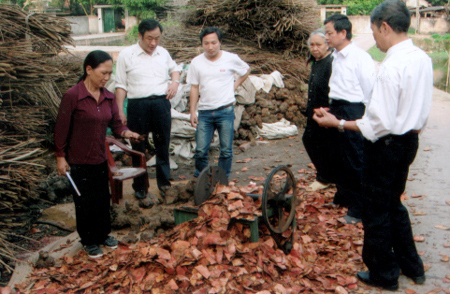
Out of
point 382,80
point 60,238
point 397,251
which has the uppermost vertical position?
point 382,80

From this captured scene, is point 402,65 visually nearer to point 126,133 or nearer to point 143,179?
point 126,133

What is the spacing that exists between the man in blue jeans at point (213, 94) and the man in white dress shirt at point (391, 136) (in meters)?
2.25

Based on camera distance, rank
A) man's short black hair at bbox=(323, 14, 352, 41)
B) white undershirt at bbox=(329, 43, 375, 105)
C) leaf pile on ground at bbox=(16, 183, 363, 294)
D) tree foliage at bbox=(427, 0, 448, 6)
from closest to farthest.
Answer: leaf pile on ground at bbox=(16, 183, 363, 294)
white undershirt at bbox=(329, 43, 375, 105)
man's short black hair at bbox=(323, 14, 352, 41)
tree foliage at bbox=(427, 0, 448, 6)

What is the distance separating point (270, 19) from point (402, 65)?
25.8 feet

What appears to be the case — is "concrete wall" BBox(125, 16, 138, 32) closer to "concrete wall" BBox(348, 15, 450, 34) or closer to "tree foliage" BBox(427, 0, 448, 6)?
"concrete wall" BBox(348, 15, 450, 34)

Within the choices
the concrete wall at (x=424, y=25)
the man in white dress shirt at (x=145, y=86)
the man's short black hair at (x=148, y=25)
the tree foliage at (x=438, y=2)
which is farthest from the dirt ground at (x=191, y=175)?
the tree foliage at (x=438, y=2)

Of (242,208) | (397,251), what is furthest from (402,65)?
(242,208)

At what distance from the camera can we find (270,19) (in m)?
10.2

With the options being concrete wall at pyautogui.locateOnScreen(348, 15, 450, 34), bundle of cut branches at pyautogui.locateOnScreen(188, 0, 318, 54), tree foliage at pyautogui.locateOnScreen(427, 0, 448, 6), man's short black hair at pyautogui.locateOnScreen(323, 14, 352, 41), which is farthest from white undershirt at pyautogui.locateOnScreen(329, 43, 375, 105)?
tree foliage at pyautogui.locateOnScreen(427, 0, 448, 6)

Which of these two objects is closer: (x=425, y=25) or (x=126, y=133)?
(x=126, y=133)

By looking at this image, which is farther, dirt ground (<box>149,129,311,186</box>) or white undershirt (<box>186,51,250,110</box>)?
dirt ground (<box>149,129,311,186</box>)

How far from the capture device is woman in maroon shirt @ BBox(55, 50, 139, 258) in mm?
3627

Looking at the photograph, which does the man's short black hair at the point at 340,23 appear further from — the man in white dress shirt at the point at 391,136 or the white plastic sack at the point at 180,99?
the white plastic sack at the point at 180,99

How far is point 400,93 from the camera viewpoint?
9.29 ft
